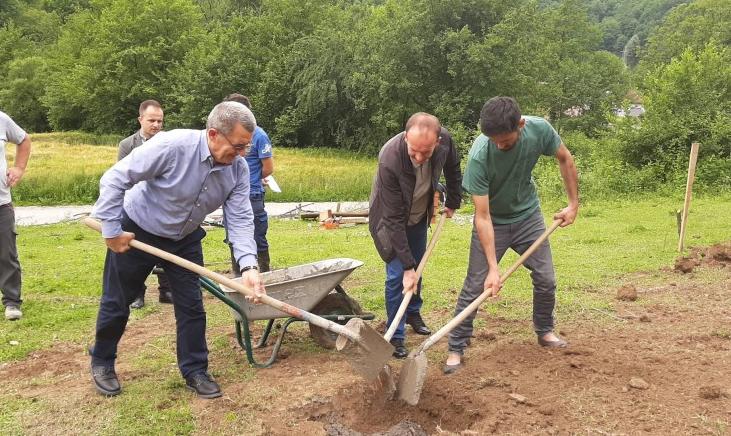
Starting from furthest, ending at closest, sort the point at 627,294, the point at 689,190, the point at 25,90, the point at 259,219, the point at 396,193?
the point at 25,90
the point at 689,190
the point at 259,219
the point at 627,294
the point at 396,193

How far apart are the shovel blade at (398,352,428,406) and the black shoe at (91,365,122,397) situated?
5.94 feet

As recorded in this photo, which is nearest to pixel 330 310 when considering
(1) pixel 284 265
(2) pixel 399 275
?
(2) pixel 399 275

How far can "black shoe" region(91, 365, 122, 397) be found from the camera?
395 cm

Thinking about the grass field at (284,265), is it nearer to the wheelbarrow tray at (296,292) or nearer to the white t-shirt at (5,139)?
the wheelbarrow tray at (296,292)

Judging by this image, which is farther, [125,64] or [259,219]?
[125,64]

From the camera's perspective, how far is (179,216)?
12.0 feet

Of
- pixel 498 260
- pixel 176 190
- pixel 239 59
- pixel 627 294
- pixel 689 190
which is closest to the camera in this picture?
pixel 176 190

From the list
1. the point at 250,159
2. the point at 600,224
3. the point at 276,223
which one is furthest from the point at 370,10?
the point at 250,159

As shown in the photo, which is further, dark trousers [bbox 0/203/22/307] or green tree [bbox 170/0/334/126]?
green tree [bbox 170/0/334/126]

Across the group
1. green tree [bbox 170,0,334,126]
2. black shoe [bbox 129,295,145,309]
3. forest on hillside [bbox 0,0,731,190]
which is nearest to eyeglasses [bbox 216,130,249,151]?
black shoe [bbox 129,295,145,309]

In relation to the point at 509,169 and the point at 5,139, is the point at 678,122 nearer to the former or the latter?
the point at 509,169

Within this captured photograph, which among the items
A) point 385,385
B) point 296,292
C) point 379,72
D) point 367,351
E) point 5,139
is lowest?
point 385,385

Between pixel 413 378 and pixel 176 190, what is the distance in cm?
174

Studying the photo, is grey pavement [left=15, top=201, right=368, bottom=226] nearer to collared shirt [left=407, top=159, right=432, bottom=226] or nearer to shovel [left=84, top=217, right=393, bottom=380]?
collared shirt [left=407, top=159, right=432, bottom=226]
